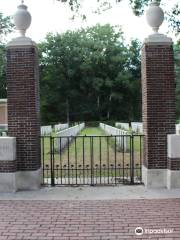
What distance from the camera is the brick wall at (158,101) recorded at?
9.85 meters

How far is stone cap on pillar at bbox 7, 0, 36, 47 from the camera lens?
971 cm

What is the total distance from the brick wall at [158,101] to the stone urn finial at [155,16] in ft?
1.68

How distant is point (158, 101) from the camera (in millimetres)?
9852

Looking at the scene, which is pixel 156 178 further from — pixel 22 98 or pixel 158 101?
pixel 22 98

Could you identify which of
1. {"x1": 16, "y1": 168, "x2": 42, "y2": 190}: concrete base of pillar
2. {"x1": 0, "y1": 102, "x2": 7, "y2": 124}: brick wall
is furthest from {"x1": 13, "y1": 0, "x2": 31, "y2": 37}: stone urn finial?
{"x1": 0, "y1": 102, "x2": 7, "y2": 124}: brick wall

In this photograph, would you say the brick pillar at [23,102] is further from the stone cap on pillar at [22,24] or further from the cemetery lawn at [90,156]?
the cemetery lawn at [90,156]

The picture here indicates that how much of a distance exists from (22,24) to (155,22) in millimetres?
3076

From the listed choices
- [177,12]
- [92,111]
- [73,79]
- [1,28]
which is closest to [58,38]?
[73,79]

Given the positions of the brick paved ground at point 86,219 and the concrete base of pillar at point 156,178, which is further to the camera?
the concrete base of pillar at point 156,178

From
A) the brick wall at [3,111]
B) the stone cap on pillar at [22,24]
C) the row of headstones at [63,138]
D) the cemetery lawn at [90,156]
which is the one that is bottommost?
the cemetery lawn at [90,156]

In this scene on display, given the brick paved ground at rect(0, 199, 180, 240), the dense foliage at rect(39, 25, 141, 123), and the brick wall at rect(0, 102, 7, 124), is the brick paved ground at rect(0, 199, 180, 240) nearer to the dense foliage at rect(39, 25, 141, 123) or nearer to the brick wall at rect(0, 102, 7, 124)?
the brick wall at rect(0, 102, 7, 124)

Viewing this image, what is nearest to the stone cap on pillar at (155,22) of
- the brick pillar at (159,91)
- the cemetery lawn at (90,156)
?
the brick pillar at (159,91)

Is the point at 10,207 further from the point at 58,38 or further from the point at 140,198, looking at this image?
the point at 58,38

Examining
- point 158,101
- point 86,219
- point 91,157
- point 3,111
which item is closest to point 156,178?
point 91,157
